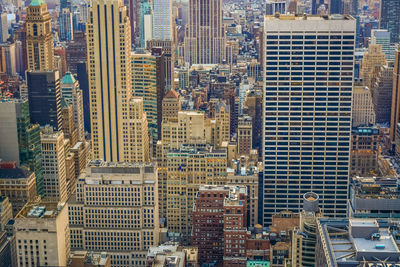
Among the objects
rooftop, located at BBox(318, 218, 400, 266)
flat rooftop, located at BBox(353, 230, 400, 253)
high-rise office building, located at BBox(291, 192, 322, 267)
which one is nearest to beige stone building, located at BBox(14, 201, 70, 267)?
high-rise office building, located at BBox(291, 192, 322, 267)

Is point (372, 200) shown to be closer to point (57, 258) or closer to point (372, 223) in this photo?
point (372, 223)

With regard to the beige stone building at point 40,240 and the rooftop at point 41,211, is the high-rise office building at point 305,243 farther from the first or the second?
the rooftop at point 41,211

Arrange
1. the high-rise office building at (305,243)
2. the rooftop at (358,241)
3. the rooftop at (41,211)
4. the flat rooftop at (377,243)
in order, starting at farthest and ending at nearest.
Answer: the high-rise office building at (305,243), the rooftop at (41,211), the flat rooftop at (377,243), the rooftop at (358,241)

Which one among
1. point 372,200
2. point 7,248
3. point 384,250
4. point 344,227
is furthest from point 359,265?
point 7,248

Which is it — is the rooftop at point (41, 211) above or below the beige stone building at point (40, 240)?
above

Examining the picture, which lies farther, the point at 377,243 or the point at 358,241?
the point at 358,241

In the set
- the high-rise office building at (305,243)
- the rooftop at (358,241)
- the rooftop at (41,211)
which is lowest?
the high-rise office building at (305,243)

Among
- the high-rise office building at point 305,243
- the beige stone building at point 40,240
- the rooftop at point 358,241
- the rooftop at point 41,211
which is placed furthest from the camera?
the high-rise office building at point 305,243

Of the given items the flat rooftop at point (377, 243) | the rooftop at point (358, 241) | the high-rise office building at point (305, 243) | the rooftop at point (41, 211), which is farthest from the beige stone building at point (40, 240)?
the flat rooftop at point (377, 243)

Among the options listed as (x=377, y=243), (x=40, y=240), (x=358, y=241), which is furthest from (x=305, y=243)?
(x=40, y=240)

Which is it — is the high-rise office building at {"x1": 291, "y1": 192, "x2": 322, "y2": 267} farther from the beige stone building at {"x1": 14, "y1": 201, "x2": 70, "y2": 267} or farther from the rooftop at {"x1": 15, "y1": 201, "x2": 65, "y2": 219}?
the rooftop at {"x1": 15, "y1": 201, "x2": 65, "y2": 219}

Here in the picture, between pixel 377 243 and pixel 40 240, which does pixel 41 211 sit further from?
pixel 377 243
